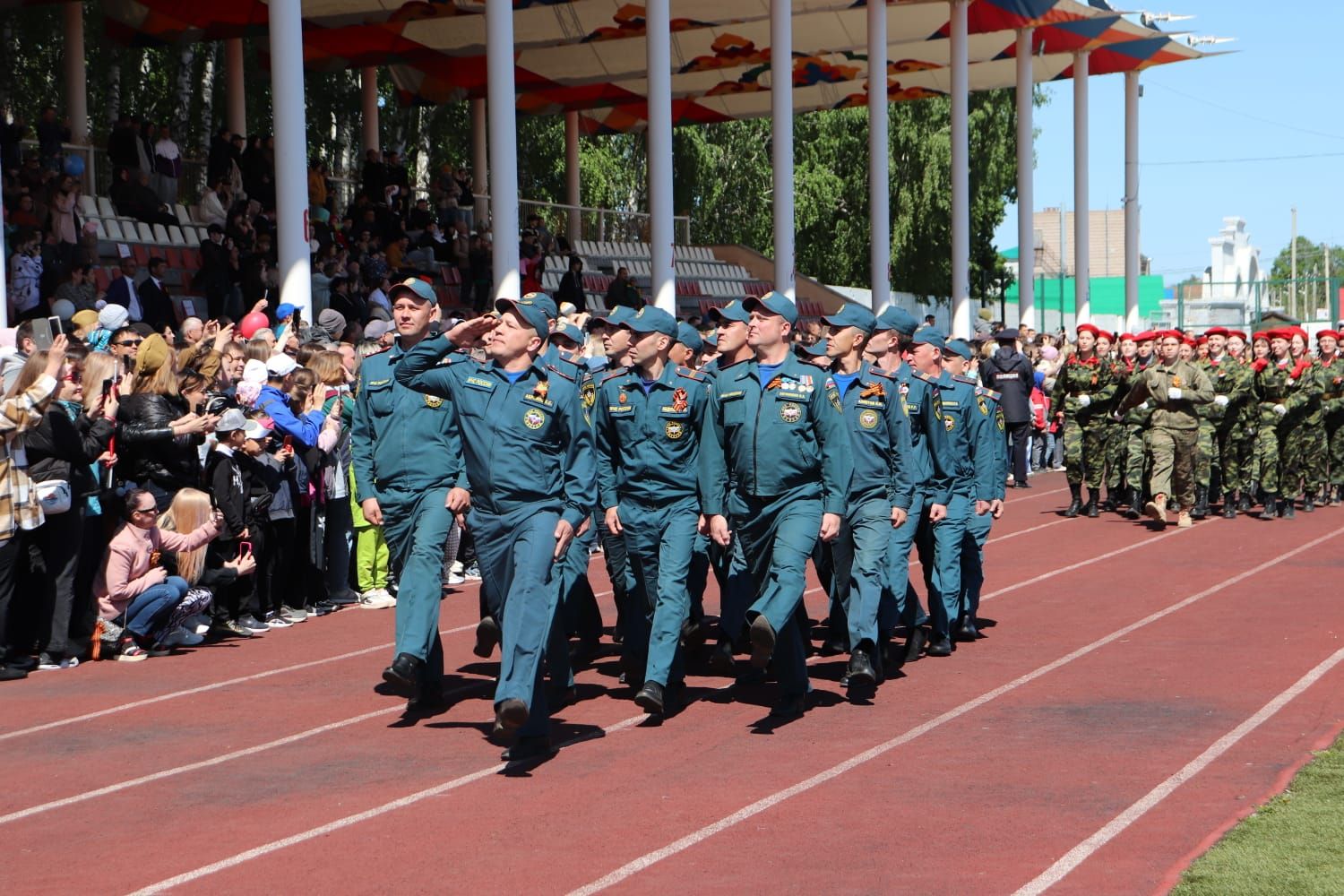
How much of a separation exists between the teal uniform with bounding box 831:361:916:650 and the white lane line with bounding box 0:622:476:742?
3222 millimetres

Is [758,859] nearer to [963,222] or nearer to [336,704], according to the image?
[336,704]

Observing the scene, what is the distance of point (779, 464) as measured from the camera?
354 inches

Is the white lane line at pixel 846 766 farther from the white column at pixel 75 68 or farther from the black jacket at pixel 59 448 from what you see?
the white column at pixel 75 68

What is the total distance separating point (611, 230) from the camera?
40219 mm

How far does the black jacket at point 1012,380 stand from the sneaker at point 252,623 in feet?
42.8

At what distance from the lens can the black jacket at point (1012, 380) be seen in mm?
23500

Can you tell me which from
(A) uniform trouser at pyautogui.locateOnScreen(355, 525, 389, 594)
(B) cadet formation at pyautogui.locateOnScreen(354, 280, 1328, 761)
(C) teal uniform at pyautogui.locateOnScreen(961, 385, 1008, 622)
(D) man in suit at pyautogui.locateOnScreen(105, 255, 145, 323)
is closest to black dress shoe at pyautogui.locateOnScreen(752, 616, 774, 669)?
(B) cadet formation at pyautogui.locateOnScreen(354, 280, 1328, 761)


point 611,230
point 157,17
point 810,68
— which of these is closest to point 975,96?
point 810,68

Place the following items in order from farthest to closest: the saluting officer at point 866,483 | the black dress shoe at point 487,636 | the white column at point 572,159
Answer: the white column at point 572,159 < the black dress shoe at point 487,636 < the saluting officer at point 866,483

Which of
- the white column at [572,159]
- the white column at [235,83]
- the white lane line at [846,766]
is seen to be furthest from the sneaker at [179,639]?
the white column at [572,159]

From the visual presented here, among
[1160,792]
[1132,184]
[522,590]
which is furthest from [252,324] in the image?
[1132,184]

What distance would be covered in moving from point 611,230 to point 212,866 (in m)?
34.3

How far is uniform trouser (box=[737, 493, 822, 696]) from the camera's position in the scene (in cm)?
876

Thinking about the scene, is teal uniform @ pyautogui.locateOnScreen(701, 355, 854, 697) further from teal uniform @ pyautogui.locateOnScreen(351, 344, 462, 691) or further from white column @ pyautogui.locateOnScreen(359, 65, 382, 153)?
white column @ pyautogui.locateOnScreen(359, 65, 382, 153)
